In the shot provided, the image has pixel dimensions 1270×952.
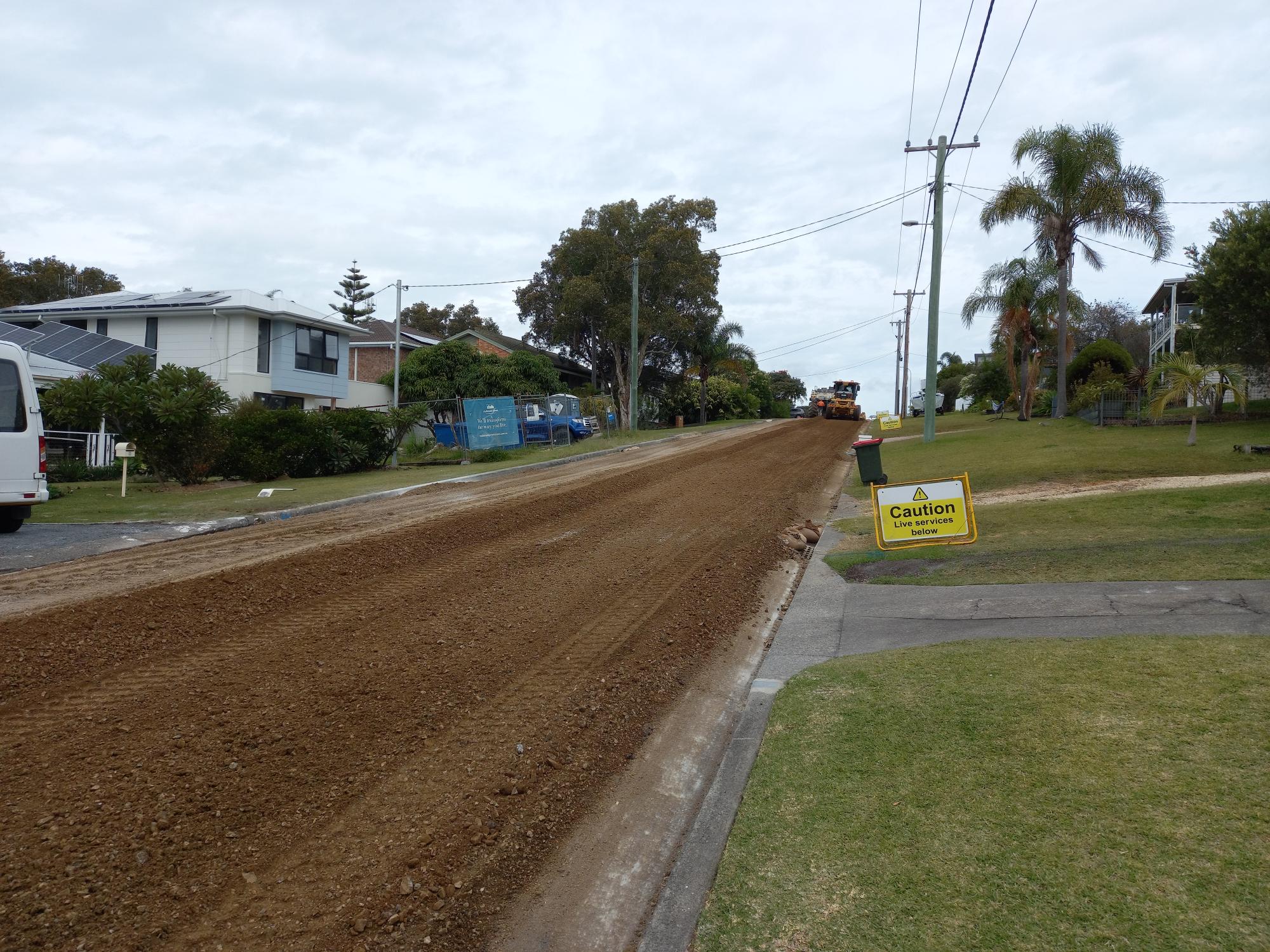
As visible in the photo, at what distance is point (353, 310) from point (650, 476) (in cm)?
7677

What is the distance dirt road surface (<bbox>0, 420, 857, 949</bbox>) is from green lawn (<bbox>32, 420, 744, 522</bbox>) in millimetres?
2964

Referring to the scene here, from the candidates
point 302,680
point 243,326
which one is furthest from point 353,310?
point 302,680

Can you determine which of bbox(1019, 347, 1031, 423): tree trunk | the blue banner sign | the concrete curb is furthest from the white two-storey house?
the concrete curb

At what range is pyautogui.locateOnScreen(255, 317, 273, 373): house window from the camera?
1433 inches

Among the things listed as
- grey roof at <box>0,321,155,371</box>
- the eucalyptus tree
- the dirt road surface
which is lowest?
the dirt road surface

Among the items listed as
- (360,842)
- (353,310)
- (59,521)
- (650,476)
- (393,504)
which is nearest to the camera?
(360,842)

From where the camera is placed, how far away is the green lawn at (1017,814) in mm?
3508

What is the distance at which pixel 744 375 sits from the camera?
60.1 metres

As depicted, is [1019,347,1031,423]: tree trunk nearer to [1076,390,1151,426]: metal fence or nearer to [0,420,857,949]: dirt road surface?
[1076,390,1151,426]: metal fence

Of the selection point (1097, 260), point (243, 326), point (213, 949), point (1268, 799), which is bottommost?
point (213, 949)

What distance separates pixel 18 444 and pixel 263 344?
84.6ft

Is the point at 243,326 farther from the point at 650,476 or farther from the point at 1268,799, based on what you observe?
the point at 1268,799

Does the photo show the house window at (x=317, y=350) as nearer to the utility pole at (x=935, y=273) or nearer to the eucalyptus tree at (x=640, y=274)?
the eucalyptus tree at (x=640, y=274)

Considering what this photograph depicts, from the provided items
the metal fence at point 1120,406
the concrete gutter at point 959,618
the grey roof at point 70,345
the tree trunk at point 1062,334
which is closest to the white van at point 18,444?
the concrete gutter at point 959,618
